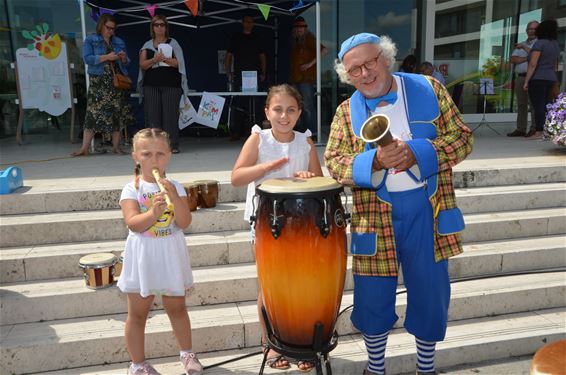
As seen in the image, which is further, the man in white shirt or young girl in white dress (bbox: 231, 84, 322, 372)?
the man in white shirt

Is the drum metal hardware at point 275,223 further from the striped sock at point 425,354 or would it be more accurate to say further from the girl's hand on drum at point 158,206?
the striped sock at point 425,354

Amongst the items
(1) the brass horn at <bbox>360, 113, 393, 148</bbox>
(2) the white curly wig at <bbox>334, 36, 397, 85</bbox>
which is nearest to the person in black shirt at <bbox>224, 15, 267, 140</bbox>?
(2) the white curly wig at <bbox>334, 36, 397, 85</bbox>

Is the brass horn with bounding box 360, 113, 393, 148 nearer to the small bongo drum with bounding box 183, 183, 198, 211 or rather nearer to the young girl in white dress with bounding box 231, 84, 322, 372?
the young girl in white dress with bounding box 231, 84, 322, 372

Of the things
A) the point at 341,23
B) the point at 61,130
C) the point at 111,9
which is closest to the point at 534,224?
the point at 111,9

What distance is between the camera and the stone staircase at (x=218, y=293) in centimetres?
292

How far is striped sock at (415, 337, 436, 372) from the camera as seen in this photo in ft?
7.80

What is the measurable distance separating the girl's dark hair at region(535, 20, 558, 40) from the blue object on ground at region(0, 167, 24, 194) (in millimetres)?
7229

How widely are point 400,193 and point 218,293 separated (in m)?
1.68

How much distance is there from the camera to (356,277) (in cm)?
237

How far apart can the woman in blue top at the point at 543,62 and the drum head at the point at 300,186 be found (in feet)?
20.1

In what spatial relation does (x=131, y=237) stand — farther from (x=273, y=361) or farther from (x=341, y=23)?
(x=341, y=23)

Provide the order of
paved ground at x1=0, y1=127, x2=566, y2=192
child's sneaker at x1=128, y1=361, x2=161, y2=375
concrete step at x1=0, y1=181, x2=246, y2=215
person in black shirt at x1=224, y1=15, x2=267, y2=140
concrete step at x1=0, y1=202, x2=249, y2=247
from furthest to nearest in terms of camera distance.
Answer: person in black shirt at x1=224, y1=15, x2=267, y2=140 < paved ground at x1=0, y1=127, x2=566, y2=192 < concrete step at x1=0, y1=181, x2=246, y2=215 < concrete step at x1=0, y1=202, x2=249, y2=247 < child's sneaker at x1=128, y1=361, x2=161, y2=375

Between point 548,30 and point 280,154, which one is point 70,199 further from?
point 548,30

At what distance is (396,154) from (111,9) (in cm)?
660
